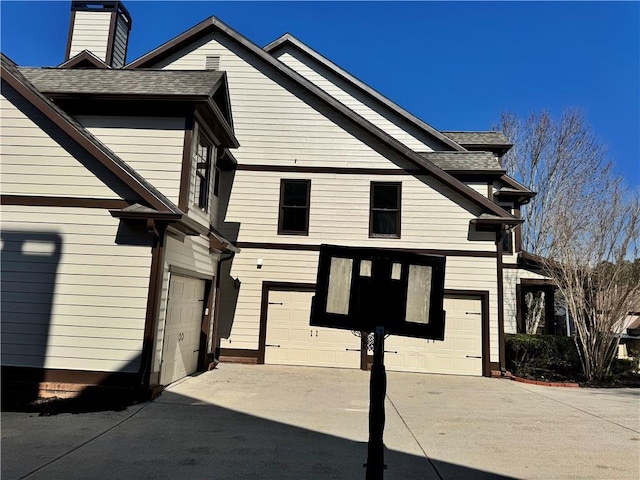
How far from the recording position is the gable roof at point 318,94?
10.8m

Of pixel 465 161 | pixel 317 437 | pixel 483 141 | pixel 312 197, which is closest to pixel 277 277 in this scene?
pixel 312 197

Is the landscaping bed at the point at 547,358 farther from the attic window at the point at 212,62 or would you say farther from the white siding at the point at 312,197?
the attic window at the point at 212,62

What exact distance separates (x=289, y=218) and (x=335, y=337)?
349cm

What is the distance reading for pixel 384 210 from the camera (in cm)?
1126

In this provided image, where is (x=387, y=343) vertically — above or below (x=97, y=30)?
below

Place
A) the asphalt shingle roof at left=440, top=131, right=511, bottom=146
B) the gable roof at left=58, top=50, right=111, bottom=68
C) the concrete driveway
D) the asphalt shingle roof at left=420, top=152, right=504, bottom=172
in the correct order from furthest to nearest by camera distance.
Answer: the asphalt shingle roof at left=440, top=131, right=511, bottom=146 → the asphalt shingle roof at left=420, top=152, right=504, bottom=172 → the gable roof at left=58, top=50, right=111, bottom=68 → the concrete driveway

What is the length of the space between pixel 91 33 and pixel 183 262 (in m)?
9.90

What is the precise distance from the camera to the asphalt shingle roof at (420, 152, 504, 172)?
12195mm

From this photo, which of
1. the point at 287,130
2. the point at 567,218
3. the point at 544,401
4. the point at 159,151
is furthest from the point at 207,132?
the point at 567,218

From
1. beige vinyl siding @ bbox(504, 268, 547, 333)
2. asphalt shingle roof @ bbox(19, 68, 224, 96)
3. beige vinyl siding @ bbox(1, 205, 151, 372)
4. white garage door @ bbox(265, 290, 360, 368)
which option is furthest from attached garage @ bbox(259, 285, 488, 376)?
asphalt shingle roof @ bbox(19, 68, 224, 96)

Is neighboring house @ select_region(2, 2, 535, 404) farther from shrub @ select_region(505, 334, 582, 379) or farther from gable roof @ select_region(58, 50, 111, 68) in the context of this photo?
shrub @ select_region(505, 334, 582, 379)

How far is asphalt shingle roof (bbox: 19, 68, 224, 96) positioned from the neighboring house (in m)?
0.06

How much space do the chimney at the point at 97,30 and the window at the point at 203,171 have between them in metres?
6.47

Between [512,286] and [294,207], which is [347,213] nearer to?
[294,207]
